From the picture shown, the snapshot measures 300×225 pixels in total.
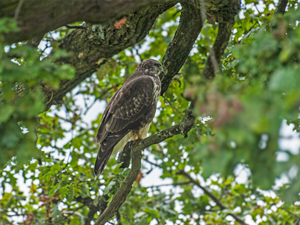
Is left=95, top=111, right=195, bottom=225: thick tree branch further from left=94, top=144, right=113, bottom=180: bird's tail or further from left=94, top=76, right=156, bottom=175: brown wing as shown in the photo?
left=94, top=76, right=156, bottom=175: brown wing

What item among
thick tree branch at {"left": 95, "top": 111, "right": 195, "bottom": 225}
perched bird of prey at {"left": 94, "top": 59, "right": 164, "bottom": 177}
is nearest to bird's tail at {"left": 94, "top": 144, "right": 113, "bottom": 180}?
perched bird of prey at {"left": 94, "top": 59, "right": 164, "bottom": 177}

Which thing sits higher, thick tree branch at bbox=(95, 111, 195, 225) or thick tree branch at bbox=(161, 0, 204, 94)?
thick tree branch at bbox=(161, 0, 204, 94)

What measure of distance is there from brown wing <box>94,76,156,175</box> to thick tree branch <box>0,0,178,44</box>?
75.5 inches

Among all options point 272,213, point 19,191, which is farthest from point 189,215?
point 19,191

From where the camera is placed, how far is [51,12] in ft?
7.11

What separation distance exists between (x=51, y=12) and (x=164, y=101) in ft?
9.31

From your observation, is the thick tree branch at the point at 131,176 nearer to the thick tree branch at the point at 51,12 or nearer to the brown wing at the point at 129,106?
the brown wing at the point at 129,106

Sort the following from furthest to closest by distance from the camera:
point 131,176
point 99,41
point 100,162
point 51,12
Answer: point 100,162, point 99,41, point 131,176, point 51,12

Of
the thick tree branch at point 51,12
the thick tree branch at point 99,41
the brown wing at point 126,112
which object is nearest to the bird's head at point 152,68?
the brown wing at point 126,112

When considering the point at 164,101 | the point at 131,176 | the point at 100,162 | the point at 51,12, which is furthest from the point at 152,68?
the point at 51,12

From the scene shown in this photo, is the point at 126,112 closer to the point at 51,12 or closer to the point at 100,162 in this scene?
the point at 100,162

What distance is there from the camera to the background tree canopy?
1263 mm

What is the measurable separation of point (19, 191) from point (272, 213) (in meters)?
4.09

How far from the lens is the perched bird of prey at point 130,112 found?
14.0 feet
